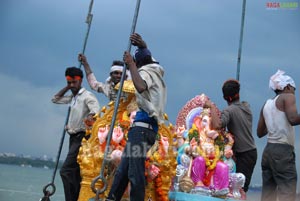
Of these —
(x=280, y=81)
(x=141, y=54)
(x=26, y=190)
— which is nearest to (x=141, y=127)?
(x=141, y=54)

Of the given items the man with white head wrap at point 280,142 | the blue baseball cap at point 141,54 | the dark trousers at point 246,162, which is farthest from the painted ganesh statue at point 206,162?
the blue baseball cap at point 141,54

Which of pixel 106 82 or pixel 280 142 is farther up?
pixel 106 82

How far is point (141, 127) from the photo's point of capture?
496 cm

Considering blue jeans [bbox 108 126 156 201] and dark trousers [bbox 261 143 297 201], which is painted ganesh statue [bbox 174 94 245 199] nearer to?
dark trousers [bbox 261 143 297 201]

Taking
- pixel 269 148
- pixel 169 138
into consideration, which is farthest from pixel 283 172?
pixel 169 138

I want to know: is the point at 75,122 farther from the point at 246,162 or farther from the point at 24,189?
the point at 24,189

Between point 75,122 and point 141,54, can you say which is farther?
point 75,122

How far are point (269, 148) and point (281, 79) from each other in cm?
78

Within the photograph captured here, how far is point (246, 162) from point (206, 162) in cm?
51

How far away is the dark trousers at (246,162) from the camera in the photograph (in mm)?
6522

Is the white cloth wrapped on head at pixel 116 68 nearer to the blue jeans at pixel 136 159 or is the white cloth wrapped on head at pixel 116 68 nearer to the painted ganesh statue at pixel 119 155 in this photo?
the painted ganesh statue at pixel 119 155

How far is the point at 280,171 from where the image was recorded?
5430mm

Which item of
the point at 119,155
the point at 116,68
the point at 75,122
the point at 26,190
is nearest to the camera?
the point at 119,155

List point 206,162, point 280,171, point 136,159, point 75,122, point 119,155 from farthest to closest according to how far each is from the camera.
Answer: point 75,122, point 206,162, point 119,155, point 280,171, point 136,159
